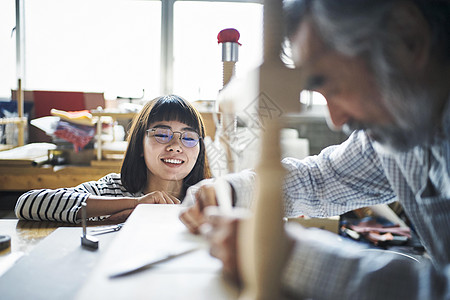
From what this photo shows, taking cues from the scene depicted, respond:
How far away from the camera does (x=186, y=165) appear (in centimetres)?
117

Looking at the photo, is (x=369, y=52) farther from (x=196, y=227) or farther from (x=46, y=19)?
(x=46, y=19)

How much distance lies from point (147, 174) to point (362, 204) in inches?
28.0

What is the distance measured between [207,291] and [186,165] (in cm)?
79

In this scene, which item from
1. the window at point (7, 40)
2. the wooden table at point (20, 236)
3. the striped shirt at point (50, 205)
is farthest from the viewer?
the window at point (7, 40)

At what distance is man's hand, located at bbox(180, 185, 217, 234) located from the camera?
0.57m

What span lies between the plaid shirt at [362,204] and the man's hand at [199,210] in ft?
0.15

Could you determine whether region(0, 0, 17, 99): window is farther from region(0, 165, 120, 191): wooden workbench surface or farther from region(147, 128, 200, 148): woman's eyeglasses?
region(147, 128, 200, 148): woman's eyeglasses

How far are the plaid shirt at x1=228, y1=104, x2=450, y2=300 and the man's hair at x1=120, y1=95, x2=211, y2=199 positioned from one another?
44 cm

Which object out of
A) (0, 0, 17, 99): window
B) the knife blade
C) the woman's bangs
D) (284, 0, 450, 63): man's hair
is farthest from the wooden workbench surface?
(284, 0, 450, 63): man's hair

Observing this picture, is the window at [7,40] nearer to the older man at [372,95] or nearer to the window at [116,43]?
the window at [116,43]

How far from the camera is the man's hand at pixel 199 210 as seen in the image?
0.57 m

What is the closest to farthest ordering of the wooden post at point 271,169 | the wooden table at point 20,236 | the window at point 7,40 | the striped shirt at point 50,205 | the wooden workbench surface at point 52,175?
the wooden post at point 271,169
the wooden table at point 20,236
the striped shirt at point 50,205
the wooden workbench surface at point 52,175
the window at point 7,40

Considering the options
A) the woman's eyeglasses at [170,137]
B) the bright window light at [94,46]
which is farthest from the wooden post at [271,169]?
the bright window light at [94,46]

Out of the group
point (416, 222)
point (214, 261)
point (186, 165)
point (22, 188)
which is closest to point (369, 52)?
point (214, 261)
